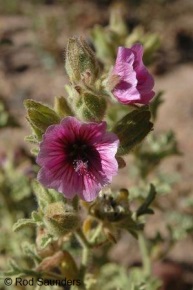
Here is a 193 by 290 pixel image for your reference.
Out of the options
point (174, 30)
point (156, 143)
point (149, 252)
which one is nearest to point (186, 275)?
point (149, 252)

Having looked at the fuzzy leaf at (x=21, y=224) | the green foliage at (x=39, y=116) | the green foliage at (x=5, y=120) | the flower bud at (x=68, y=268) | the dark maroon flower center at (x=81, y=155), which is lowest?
the flower bud at (x=68, y=268)

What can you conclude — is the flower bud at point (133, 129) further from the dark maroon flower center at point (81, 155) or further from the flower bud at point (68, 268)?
the flower bud at point (68, 268)

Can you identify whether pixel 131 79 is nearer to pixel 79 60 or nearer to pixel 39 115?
pixel 79 60

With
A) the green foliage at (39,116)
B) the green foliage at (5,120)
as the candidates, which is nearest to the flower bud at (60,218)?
the green foliage at (39,116)

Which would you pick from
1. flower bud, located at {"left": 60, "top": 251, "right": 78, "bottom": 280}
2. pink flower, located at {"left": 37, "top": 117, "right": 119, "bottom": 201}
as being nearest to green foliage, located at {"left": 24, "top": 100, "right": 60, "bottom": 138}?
pink flower, located at {"left": 37, "top": 117, "right": 119, "bottom": 201}

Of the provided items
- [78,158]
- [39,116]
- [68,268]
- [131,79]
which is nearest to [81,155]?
[78,158]
